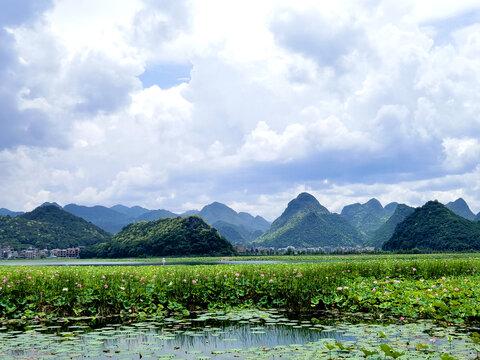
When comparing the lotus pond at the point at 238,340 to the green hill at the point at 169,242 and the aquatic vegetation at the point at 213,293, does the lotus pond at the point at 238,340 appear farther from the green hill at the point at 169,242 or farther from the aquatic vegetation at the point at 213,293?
the green hill at the point at 169,242

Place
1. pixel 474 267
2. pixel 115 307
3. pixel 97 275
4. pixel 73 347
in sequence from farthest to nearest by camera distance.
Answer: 1. pixel 474 267
2. pixel 97 275
3. pixel 115 307
4. pixel 73 347

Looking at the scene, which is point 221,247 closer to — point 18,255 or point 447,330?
point 18,255

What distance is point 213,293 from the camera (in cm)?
1784

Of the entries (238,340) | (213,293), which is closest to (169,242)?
(213,293)

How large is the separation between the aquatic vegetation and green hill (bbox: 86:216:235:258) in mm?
141994

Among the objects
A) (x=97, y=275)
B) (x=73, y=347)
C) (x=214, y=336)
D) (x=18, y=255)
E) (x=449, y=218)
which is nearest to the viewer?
(x=73, y=347)

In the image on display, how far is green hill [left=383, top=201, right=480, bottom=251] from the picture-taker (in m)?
146

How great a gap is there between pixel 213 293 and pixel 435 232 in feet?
522

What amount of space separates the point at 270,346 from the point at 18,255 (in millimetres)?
211171

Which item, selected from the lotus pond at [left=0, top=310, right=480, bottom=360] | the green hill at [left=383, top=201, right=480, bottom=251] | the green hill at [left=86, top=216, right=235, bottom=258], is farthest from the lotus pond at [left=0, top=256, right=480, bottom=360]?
the green hill at [left=383, top=201, right=480, bottom=251]

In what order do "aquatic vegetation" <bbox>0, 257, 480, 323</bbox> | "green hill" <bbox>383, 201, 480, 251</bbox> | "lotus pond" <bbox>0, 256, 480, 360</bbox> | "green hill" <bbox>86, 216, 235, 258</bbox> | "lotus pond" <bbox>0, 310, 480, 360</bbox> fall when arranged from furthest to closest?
"green hill" <bbox>86, 216, 235, 258</bbox> < "green hill" <bbox>383, 201, 480, 251</bbox> < "aquatic vegetation" <bbox>0, 257, 480, 323</bbox> < "lotus pond" <bbox>0, 256, 480, 360</bbox> < "lotus pond" <bbox>0, 310, 480, 360</bbox>

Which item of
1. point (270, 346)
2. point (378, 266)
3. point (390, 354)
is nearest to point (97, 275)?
point (270, 346)

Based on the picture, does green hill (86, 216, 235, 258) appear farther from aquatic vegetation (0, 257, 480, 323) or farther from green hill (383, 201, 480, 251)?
aquatic vegetation (0, 257, 480, 323)

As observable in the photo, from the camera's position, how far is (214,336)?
39.2ft
